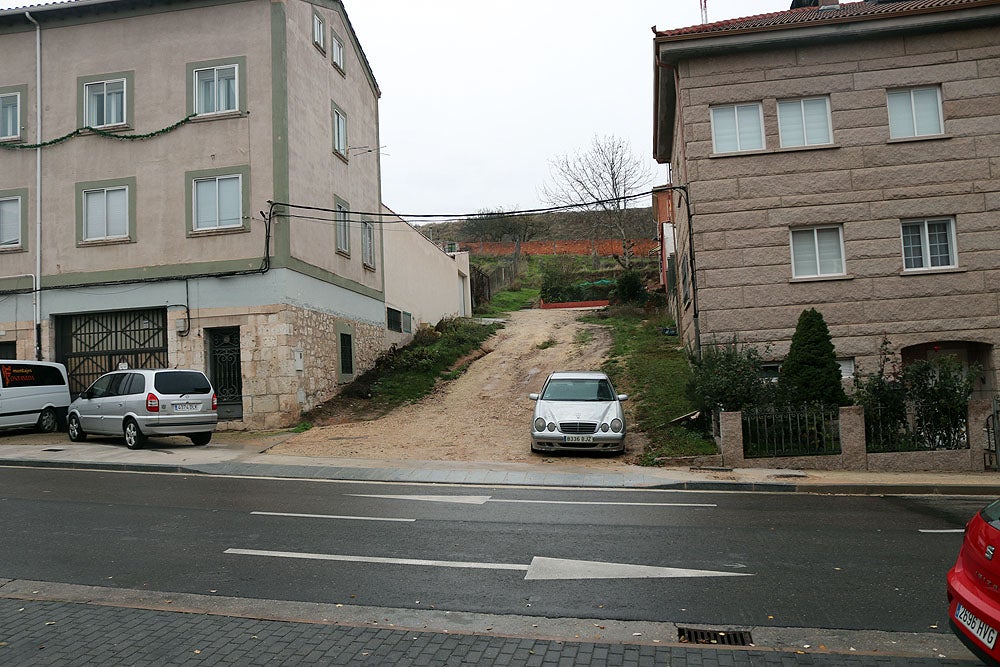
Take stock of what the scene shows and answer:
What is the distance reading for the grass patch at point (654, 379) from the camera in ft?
46.0

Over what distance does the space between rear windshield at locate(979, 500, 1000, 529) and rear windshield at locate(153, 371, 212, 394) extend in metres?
14.3

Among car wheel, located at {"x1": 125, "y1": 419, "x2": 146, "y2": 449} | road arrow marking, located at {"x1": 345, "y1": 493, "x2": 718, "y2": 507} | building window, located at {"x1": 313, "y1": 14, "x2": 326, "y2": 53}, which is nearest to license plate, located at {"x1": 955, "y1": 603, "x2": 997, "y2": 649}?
road arrow marking, located at {"x1": 345, "y1": 493, "x2": 718, "y2": 507}

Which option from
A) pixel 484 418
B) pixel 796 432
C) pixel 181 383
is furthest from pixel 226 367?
pixel 796 432

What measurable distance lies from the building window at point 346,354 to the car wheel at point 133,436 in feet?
21.4

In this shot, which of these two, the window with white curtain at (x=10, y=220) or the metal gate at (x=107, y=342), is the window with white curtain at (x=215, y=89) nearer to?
the metal gate at (x=107, y=342)

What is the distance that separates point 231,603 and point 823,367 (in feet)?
37.0

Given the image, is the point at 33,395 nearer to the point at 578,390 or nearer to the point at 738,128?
the point at 578,390

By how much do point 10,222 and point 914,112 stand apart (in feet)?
73.4

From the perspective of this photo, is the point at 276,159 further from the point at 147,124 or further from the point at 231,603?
the point at 231,603

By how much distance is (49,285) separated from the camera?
61.9ft

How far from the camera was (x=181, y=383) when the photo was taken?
15188 mm

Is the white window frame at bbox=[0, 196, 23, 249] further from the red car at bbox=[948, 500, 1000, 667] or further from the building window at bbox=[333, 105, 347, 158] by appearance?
the red car at bbox=[948, 500, 1000, 667]

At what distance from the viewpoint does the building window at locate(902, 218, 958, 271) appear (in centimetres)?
1616

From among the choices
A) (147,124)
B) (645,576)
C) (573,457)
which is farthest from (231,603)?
(147,124)
